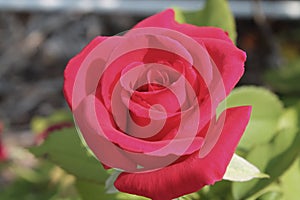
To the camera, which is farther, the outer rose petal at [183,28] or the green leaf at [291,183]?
the green leaf at [291,183]

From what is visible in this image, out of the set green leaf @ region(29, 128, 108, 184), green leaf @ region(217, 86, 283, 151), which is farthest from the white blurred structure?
green leaf @ region(29, 128, 108, 184)

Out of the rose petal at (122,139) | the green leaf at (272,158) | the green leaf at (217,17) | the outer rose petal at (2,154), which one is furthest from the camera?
the outer rose petal at (2,154)

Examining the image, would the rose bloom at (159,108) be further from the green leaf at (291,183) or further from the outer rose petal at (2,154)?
the outer rose petal at (2,154)

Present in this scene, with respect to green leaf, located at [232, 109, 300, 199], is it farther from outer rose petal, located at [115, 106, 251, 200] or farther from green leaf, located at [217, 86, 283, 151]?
outer rose petal, located at [115, 106, 251, 200]

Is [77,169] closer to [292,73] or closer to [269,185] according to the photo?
[269,185]

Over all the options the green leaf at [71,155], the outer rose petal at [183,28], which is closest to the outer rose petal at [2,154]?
the green leaf at [71,155]

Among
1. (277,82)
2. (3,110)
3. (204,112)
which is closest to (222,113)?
(204,112)
